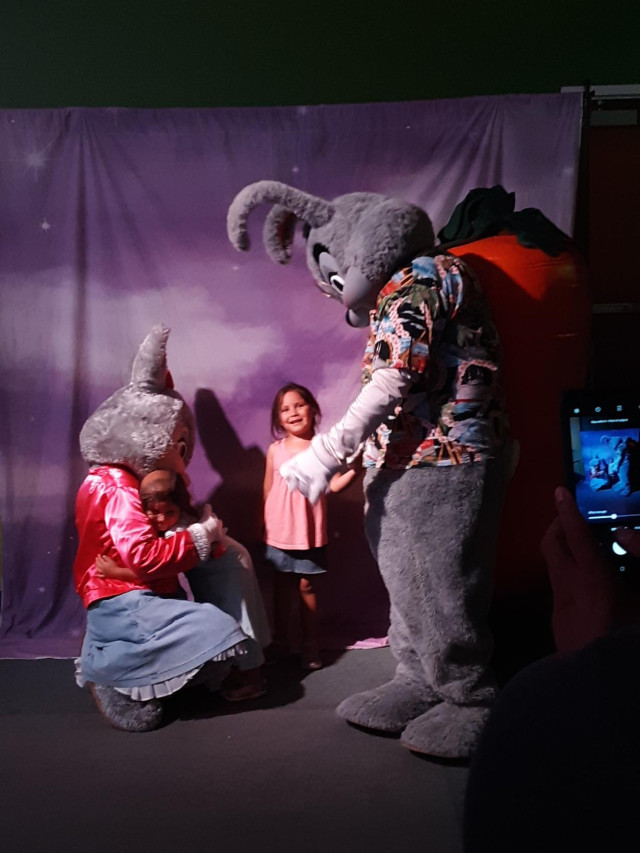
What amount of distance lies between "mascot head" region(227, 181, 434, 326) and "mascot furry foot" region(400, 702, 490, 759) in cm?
107

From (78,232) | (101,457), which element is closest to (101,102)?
(78,232)

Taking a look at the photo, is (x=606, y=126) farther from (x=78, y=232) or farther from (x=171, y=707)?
(x=171, y=707)

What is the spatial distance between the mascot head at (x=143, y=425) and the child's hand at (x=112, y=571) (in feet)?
0.90

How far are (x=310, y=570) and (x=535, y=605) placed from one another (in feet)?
2.47

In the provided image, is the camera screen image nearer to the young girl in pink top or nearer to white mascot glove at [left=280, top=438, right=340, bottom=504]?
white mascot glove at [left=280, top=438, right=340, bottom=504]

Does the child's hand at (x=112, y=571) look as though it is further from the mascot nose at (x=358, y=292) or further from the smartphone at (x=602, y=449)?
the smartphone at (x=602, y=449)

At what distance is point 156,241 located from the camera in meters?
2.93

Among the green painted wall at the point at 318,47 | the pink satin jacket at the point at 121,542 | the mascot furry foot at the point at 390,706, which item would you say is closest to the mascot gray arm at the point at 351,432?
the pink satin jacket at the point at 121,542

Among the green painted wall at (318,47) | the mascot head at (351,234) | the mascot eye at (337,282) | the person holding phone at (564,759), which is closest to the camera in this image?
the person holding phone at (564,759)

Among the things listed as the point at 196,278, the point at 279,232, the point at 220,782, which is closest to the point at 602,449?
the point at 279,232

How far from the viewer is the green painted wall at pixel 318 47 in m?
2.99

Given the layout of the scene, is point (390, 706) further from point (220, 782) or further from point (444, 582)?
point (220, 782)

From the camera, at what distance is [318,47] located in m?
3.00

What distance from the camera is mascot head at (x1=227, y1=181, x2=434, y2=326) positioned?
2203mm
